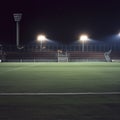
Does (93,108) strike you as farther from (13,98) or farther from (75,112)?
(13,98)

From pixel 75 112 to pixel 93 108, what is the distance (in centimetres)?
84

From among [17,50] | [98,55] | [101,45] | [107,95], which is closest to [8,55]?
[17,50]

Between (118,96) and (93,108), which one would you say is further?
(118,96)

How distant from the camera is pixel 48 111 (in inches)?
377

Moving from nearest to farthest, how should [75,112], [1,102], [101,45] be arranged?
1. [75,112]
2. [1,102]
3. [101,45]

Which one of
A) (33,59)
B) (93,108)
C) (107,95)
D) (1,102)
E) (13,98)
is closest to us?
(93,108)

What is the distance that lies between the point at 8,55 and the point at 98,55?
17.6 meters

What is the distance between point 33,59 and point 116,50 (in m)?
19.9

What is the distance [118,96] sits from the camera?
12836 millimetres

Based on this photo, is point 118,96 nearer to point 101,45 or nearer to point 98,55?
point 98,55

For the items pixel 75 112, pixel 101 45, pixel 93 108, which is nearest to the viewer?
pixel 75 112

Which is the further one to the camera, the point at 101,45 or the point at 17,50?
the point at 101,45

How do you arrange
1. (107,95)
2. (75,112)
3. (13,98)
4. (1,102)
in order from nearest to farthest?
(75,112) < (1,102) < (13,98) < (107,95)

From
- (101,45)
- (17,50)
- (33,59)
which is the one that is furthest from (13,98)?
(101,45)
